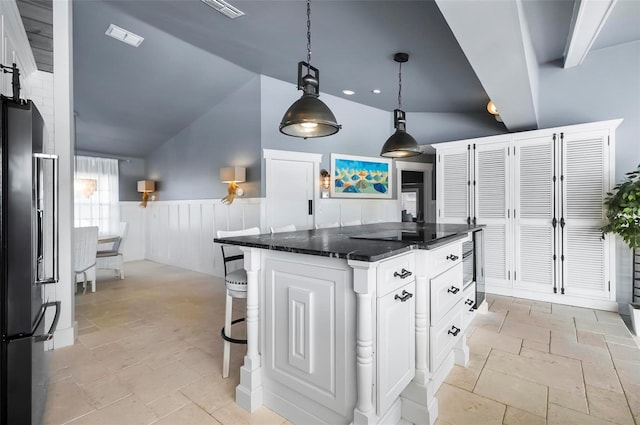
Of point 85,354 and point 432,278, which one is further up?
point 432,278

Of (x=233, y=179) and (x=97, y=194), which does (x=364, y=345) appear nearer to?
(x=233, y=179)

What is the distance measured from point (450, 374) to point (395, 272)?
3.95 ft

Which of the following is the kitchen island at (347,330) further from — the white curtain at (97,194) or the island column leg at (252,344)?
the white curtain at (97,194)

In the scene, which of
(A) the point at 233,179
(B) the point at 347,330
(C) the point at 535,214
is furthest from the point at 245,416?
(C) the point at 535,214

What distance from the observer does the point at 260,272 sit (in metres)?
1.99

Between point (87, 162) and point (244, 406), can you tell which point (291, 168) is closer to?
point (244, 406)

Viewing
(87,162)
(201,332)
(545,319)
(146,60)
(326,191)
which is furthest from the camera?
(87,162)

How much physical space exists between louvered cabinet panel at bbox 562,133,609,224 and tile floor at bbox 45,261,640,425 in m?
1.17

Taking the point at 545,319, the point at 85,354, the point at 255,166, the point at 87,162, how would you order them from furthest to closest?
the point at 87,162, the point at 255,166, the point at 545,319, the point at 85,354

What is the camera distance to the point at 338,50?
3570 millimetres

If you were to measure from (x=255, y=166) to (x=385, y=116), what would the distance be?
2777 mm

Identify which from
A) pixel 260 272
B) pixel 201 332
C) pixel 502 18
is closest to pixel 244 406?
pixel 260 272

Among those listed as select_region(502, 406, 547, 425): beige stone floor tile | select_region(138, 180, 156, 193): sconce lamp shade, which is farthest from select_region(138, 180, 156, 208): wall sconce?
select_region(502, 406, 547, 425): beige stone floor tile

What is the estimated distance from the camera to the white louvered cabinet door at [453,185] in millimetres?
4637
